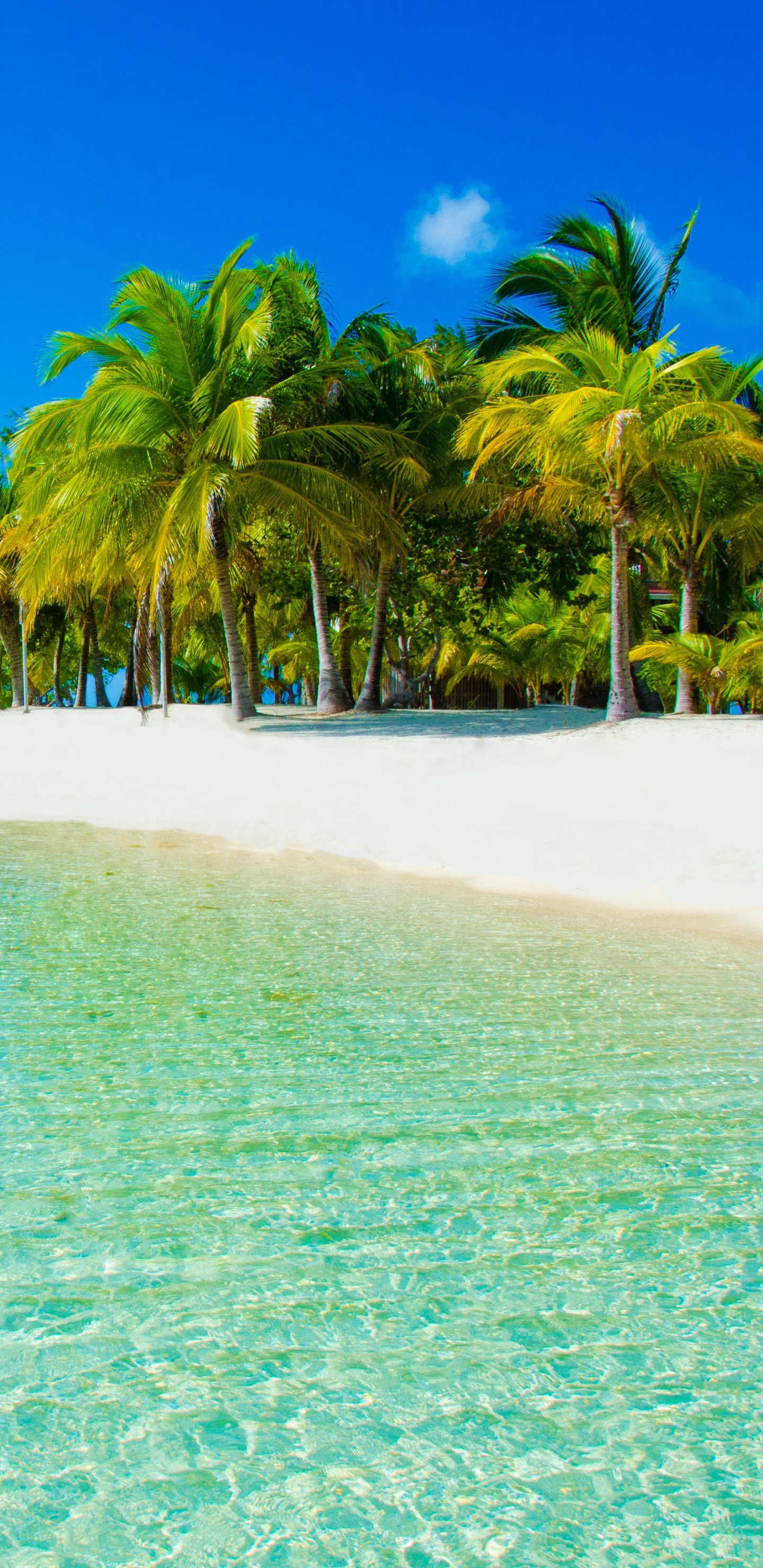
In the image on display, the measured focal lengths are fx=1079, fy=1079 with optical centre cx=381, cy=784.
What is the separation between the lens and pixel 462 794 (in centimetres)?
1169

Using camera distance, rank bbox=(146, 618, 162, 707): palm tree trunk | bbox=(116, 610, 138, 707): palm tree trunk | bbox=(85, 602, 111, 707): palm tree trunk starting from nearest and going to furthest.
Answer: bbox=(146, 618, 162, 707): palm tree trunk
bbox=(85, 602, 111, 707): palm tree trunk
bbox=(116, 610, 138, 707): palm tree trunk

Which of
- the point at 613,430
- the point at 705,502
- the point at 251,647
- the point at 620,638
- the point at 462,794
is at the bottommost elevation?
the point at 462,794

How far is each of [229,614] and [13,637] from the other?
16.9 meters

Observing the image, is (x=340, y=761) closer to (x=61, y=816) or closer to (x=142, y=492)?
(x=61, y=816)

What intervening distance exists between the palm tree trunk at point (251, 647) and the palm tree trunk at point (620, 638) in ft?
36.0

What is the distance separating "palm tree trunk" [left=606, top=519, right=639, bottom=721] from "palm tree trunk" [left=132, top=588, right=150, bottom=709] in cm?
948

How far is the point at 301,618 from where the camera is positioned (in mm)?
29219

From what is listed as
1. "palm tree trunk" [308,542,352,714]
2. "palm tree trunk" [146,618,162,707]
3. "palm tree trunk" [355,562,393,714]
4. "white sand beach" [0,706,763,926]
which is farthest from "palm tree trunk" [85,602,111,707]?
"palm tree trunk" [355,562,393,714]

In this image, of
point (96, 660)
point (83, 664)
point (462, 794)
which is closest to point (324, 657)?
point (462, 794)

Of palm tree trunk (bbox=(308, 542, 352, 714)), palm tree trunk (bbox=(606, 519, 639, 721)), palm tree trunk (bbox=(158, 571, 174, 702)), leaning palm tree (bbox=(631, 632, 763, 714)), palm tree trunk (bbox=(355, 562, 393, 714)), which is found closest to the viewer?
palm tree trunk (bbox=(606, 519, 639, 721))

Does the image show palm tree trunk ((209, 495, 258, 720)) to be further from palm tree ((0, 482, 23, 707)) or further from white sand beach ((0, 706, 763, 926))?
palm tree ((0, 482, 23, 707))

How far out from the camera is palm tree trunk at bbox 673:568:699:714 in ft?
58.0

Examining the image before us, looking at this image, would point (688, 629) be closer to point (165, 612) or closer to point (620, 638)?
point (620, 638)

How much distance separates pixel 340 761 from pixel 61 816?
3696 millimetres
